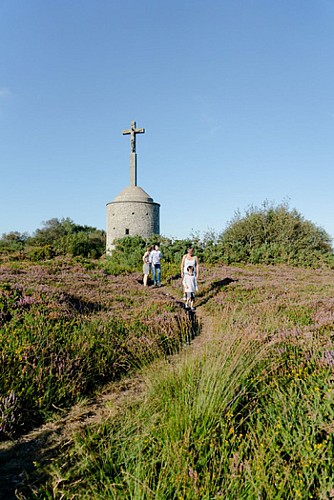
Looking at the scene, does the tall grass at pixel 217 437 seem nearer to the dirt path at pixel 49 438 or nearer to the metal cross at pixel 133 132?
the dirt path at pixel 49 438

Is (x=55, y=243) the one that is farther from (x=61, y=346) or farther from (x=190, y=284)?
(x=61, y=346)

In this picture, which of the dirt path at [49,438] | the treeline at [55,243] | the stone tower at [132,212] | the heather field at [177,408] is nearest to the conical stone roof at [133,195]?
the stone tower at [132,212]

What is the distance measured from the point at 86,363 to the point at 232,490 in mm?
3605

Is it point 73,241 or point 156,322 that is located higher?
point 73,241

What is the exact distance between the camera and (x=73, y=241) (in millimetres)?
32469

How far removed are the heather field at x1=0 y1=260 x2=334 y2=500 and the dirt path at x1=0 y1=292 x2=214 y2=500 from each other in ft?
0.27

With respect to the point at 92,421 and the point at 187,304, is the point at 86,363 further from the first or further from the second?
the point at 187,304

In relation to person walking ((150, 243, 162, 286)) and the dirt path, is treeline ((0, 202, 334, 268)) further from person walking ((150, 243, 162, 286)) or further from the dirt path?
the dirt path

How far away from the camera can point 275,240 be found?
29422 mm

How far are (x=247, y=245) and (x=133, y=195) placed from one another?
10.1 metres

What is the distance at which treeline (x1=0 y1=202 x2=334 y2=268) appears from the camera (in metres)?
26.1

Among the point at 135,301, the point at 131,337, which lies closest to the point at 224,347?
the point at 131,337

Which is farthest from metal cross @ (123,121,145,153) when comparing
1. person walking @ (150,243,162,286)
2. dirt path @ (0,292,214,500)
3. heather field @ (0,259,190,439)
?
dirt path @ (0,292,214,500)

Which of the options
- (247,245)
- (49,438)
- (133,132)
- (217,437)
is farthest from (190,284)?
(133,132)
